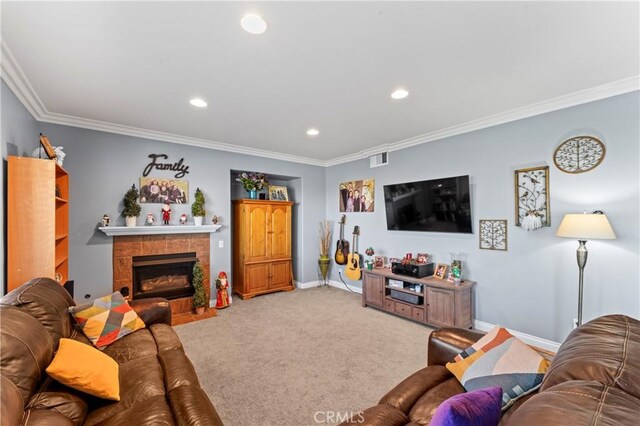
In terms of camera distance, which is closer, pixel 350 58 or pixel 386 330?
pixel 350 58

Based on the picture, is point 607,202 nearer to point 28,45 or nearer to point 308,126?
point 308,126

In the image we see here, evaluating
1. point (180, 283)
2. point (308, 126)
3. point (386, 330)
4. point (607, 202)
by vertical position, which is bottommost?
point (386, 330)

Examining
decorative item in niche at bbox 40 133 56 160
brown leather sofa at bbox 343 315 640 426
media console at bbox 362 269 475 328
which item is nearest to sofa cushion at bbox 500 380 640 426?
brown leather sofa at bbox 343 315 640 426

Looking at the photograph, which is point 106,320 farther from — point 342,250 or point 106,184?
point 342,250

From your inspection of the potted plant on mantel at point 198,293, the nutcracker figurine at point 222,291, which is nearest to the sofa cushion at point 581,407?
the potted plant on mantel at point 198,293

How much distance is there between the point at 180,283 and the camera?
434cm

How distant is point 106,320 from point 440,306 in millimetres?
3455

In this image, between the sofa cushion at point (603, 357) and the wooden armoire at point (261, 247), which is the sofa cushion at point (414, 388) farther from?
the wooden armoire at point (261, 247)

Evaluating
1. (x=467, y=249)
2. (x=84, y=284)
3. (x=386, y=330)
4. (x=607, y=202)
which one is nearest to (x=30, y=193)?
(x=84, y=284)

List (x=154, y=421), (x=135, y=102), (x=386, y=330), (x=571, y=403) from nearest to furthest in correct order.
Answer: (x=571, y=403) → (x=154, y=421) → (x=135, y=102) → (x=386, y=330)

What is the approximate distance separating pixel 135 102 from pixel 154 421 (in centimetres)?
292

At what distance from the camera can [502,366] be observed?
139 cm

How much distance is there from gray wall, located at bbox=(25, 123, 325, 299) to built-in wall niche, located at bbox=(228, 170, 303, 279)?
2.97ft

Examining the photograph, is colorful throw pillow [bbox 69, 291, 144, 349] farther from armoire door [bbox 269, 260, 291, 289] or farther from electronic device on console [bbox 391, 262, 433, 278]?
electronic device on console [bbox 391, 262, 433, 278]
